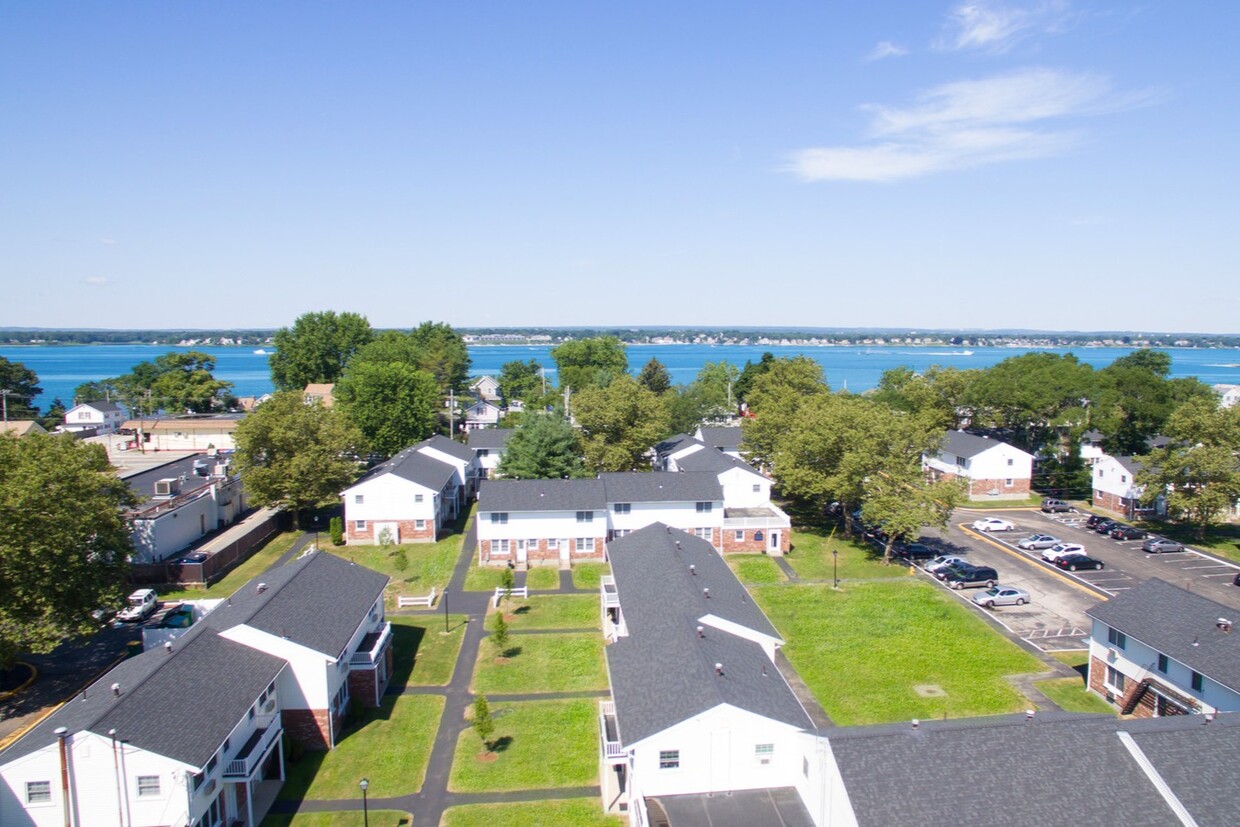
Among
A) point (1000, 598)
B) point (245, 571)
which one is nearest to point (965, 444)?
point (1000, 598)

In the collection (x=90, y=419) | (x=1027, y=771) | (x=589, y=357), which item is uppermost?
(x=589, y=357)

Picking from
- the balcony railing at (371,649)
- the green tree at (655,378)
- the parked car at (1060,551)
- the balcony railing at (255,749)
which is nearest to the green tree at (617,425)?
the parked car at (1060,551)

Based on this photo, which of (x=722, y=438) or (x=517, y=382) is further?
(x=517, y=382)

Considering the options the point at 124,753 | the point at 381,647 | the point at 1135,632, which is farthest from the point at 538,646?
the point at 1135,632

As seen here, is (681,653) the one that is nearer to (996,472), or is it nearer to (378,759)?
(378,759)

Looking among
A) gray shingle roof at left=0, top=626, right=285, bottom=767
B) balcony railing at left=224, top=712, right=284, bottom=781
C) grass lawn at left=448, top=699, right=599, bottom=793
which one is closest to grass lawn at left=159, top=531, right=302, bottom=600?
gray shingle roof at left=0, top=626, right=285, bottom=767

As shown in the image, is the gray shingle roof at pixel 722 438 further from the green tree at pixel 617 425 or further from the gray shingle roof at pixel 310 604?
the gray shingle roof at pixel 310 604

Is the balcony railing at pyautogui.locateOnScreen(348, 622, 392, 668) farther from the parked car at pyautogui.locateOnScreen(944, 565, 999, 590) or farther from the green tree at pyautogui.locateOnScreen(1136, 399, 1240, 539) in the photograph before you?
the green tree at pyautogui.locateOnScreen(1136, 399, 1240, 539)
